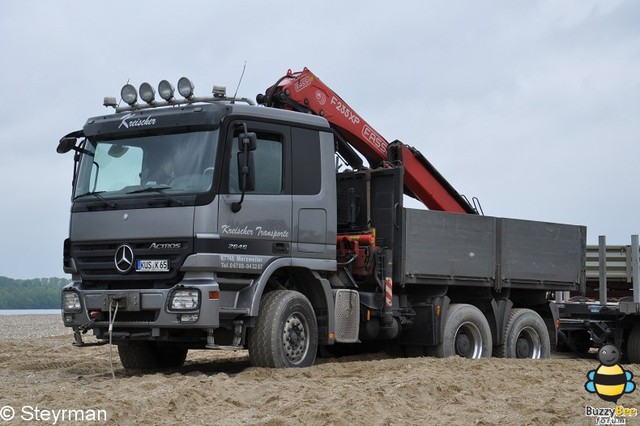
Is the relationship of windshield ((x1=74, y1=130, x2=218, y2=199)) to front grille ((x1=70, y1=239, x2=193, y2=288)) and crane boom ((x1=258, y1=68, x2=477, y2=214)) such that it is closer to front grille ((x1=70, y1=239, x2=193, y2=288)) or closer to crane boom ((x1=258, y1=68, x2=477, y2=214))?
front grille ((x1=70, y1=239, x2=193, y2=288))

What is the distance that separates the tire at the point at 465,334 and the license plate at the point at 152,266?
475 centimetres

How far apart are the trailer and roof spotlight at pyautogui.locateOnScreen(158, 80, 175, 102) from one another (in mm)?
7689

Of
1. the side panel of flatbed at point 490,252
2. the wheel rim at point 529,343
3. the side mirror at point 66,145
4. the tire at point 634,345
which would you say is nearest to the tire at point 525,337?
the wheel rim at point 529,343

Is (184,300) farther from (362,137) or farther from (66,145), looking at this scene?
(362,137)

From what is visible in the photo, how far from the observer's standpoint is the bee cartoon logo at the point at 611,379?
9.54 m

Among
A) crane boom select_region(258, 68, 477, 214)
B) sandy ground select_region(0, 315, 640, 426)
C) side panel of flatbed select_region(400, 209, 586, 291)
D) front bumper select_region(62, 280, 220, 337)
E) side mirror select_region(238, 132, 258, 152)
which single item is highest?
crane boom select_region(258, 68, 477, 214)

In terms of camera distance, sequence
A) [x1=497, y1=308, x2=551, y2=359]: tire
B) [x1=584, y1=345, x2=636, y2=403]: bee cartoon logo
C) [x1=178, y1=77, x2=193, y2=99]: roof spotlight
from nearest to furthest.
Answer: [x1=584, y1=345, x2=636, y2=403]: bee cartoon logo → [x1=178, y1=77, x2=193, y2=99]: roof spotlight → [x1=497, y1=308, x2=551, y2=359]: tire

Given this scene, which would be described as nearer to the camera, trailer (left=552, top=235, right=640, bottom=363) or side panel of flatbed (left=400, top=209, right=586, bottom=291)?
side panel of flatbed (left=400, top=209, right=586, bottom=291)

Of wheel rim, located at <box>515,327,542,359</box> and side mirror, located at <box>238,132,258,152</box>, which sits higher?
side mirror, located at <box>238,132,258,152</box>

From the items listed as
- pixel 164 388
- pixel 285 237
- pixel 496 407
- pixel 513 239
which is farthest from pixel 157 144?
pixel 513 239

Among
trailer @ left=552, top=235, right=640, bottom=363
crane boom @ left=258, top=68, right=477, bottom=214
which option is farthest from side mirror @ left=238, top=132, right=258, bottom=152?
trailer @ left=552, top=235, right=640, bottom=363

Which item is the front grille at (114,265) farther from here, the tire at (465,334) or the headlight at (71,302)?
the tire at (465,334)

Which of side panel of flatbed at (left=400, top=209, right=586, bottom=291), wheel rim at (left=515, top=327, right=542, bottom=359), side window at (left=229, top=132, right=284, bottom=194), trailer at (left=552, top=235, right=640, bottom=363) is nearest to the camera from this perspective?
side window at (left=229, top=132, right=284, bottom=194)

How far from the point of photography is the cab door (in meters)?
11.4
